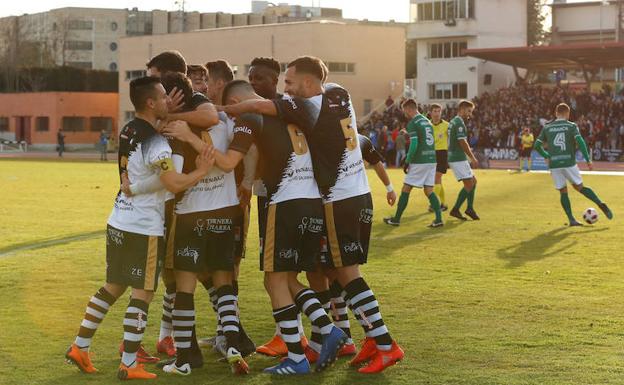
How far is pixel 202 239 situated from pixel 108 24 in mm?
136254

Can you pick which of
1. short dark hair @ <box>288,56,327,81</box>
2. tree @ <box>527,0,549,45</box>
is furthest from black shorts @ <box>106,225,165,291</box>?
tree @ <box>527,0,549,45</box>

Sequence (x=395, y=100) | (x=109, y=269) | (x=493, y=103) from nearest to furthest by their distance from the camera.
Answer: (x=109, y=269) < (x=493, y=103) < (x=395, y=100)

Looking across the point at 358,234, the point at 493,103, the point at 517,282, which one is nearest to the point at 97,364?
the point at 358,234

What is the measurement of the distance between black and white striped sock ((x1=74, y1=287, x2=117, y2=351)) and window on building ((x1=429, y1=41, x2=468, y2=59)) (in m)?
66.4

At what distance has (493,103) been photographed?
2363 inches

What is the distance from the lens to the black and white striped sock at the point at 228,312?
741cm

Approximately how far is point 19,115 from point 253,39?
21910 millimetres

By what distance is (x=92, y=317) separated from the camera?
7203 millimetres

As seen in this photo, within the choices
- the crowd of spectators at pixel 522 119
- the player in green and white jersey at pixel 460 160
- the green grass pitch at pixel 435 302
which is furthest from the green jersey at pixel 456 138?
the crowd of spectators at pixel 522 119

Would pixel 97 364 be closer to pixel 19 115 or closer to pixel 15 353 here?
pixel 15 353

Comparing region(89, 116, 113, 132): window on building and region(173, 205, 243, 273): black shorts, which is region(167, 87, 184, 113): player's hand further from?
region(89, 116, 113, 132): window on building

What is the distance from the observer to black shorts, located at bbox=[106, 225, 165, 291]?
7.00 meters

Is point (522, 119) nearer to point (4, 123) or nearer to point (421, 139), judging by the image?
point (421, 139)

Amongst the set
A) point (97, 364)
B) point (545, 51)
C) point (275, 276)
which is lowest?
point (97, 364)
